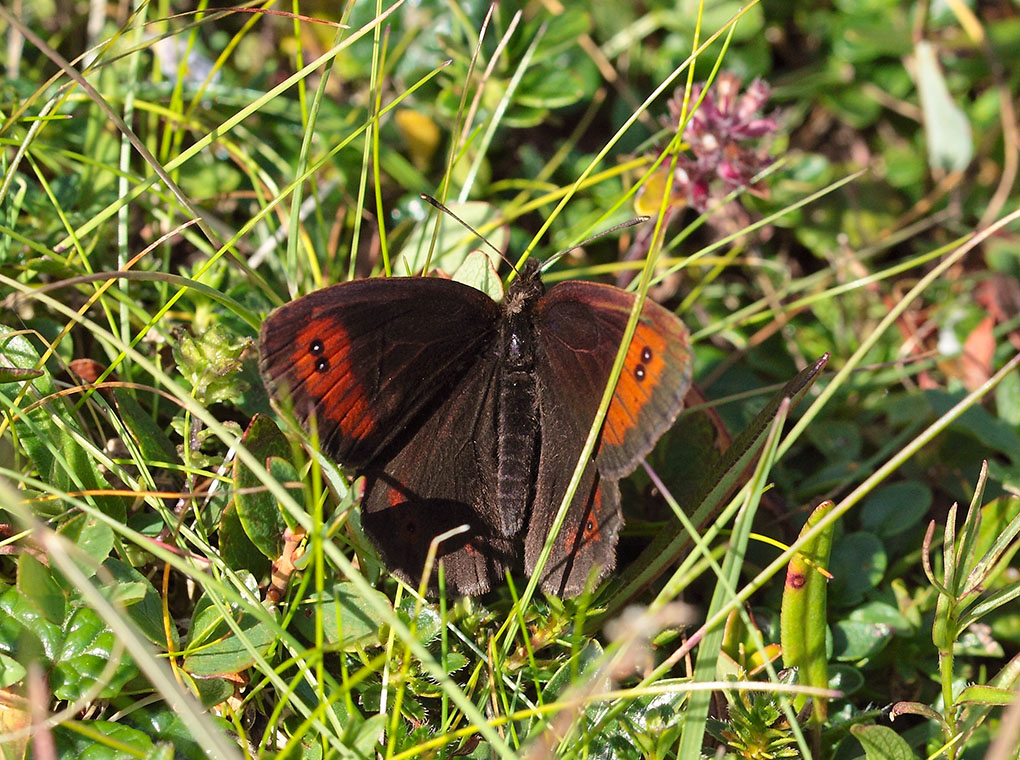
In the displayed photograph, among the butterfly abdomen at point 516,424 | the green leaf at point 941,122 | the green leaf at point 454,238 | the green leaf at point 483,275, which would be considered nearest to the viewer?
the butterfly abdomen at point 516,424

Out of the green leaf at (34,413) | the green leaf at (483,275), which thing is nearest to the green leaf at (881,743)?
the green leaf at (483,275)

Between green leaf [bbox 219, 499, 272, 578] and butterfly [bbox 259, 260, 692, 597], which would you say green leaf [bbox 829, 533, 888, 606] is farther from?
green leaf [bbox 219, 499, 272, 578]

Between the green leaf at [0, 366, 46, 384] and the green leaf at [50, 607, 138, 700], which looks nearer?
the green leaf at [50, 607, 138, 700]

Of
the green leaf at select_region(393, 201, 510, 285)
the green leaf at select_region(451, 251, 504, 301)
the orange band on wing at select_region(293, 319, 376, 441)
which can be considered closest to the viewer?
the orange band on wing at select_region(293, 319, 376, 441)

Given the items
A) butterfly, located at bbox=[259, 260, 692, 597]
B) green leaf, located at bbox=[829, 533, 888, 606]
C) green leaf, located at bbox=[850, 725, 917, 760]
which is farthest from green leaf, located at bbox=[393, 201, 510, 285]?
green leaf, located at bbox=[850, 725, 917, 760]

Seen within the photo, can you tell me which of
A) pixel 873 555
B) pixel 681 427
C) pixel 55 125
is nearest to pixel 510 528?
pixel 681 427

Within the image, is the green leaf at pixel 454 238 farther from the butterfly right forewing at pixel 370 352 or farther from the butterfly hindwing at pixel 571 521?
the butterfly hindwing at pixel 571 521

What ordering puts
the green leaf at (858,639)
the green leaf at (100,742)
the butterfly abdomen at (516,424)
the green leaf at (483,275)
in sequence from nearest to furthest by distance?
the green leaf at (100,742), the butterfly abdomen at (516,424), the green leaf at (858,639), the green leaf at (483,275)

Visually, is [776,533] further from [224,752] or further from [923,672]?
[224,752]

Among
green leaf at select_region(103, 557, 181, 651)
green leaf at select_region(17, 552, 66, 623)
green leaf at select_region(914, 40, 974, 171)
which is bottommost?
green leaf at select_region(103, 557, 181, 651)
